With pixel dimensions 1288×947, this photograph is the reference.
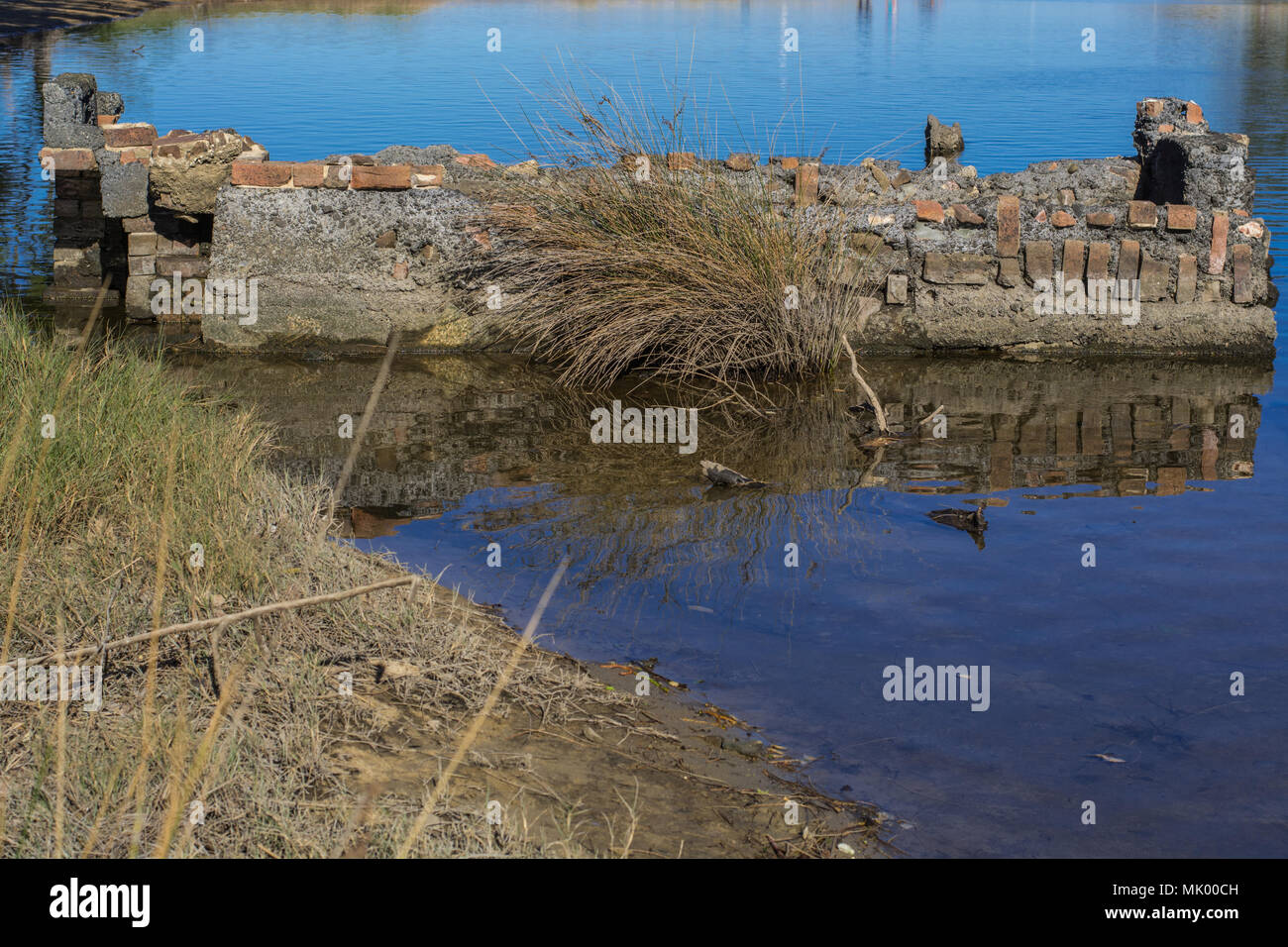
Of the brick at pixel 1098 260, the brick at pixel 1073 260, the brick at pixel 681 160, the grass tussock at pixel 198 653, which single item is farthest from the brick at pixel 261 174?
the brick at pixel 1098 260

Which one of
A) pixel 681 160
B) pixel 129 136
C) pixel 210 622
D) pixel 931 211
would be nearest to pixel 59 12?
pixel 129 136

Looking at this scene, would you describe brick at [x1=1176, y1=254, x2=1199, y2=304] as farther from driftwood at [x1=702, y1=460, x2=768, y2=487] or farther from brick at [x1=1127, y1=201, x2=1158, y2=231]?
driftwood at [x1=702, y1=460, x2=768, y2=487]

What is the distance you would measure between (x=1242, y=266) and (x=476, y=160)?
170 inches

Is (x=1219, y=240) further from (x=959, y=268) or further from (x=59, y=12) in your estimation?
(x=59, y=12)

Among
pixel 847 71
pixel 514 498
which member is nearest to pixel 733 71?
pixel 847 71

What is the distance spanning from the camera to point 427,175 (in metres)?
7.28

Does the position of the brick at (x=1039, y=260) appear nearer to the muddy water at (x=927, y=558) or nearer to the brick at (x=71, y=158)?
the muddy water at (x=927, y=558)

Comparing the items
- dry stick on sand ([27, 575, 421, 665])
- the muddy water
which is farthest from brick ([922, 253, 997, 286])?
dry stick on sand ([27, 575, 421, 665])

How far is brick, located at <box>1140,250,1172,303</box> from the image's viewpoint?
702 cm

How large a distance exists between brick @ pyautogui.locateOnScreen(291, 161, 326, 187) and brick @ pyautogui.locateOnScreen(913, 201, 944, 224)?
3.27 meters

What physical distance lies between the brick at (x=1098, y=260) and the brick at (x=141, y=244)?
527 cm

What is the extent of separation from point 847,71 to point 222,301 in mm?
20001

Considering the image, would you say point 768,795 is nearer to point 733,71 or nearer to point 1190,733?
point 1190,733

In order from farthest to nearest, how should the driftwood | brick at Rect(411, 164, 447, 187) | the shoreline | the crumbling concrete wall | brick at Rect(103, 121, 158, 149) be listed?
the shoreline < brick at Rect(103, 121, 158, 149) < brick at Rect(411, 164, 447, 187) < the crumbling concrete wall < the driftwood
